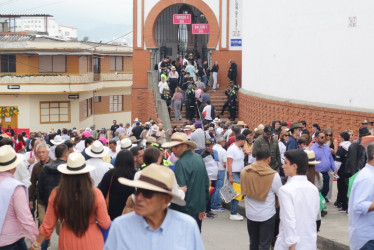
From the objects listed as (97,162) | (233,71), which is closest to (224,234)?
(97,162)

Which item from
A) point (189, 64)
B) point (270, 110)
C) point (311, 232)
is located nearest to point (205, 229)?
point (311, 232)

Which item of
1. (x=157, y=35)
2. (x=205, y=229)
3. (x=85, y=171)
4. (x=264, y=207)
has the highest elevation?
(x=157, y=35)

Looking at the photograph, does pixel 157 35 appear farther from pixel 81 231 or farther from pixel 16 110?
pixel 81 231

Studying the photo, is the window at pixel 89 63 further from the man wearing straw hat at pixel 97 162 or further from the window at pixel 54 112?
the man wearing straw hat at pixel 97 162

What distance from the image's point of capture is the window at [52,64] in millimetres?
48531

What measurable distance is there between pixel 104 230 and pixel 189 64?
2418 centimetres

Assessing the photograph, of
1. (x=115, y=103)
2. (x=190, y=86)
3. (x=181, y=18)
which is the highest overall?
(x=181, y=18)

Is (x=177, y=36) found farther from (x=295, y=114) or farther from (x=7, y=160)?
(x=7, y=160)

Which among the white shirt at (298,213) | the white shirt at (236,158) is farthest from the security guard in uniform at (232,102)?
the white shirt at (298,213)

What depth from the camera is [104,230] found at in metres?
6.26

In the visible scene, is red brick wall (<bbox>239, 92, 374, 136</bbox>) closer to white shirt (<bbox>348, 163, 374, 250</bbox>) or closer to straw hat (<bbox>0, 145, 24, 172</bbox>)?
white shirt (<bbox>348, 163, 374, 250</bbox>)

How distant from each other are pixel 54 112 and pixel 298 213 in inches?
1734

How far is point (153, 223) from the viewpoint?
4285mm

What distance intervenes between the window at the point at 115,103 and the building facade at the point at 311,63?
33.3m
